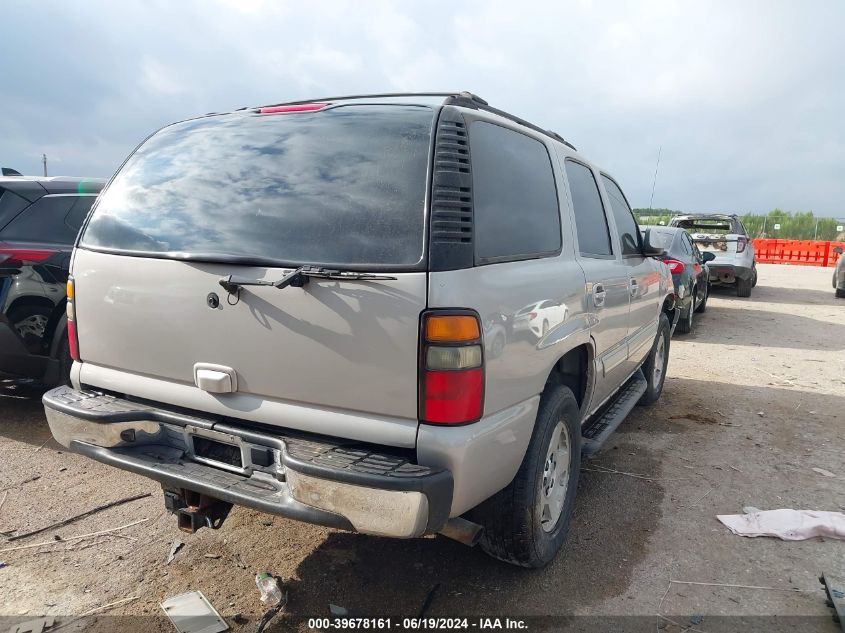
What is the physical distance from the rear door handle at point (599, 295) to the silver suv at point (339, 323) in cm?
25

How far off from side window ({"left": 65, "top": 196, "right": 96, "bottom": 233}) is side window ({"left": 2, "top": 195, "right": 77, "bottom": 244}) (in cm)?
2

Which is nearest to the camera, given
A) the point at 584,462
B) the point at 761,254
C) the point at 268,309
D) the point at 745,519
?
the point at 268,309

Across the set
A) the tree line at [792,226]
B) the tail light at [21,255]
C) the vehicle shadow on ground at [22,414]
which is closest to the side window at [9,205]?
the tail light at [21,255]

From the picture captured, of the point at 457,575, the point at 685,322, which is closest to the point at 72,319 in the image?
the point at 457,575

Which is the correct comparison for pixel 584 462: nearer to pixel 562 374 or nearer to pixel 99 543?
pixel 562 374

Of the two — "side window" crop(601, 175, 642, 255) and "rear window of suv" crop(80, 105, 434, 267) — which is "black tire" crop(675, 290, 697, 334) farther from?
"rear window of suv" crop(80, 105, 434, 267)

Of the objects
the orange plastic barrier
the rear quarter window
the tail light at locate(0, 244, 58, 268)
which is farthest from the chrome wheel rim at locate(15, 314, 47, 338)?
the orange plastic barrier

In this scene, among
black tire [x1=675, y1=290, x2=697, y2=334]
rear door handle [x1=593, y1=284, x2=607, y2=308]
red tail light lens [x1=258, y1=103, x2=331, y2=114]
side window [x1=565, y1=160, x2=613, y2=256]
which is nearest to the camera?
red tail light lens [x1=258, y1=103, x2=331, y2=114]

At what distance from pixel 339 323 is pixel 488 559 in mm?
1538

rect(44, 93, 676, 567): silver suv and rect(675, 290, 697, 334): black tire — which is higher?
rect(44, 93, 676, 567): silver suv

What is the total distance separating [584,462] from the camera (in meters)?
4.32

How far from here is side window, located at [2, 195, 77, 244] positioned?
177 inches

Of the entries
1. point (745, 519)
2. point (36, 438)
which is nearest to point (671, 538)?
point (745, 519)

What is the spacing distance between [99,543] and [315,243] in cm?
203
